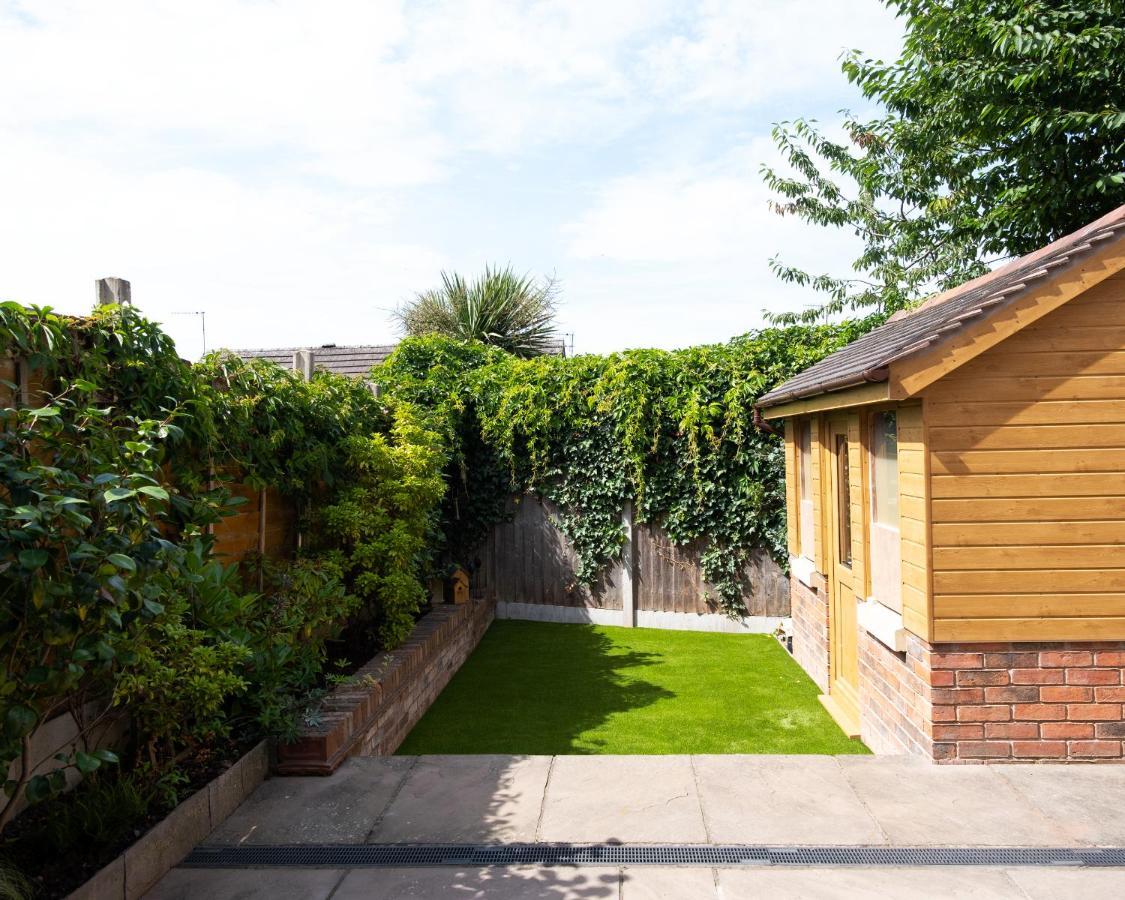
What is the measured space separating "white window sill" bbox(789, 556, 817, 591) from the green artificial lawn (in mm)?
919

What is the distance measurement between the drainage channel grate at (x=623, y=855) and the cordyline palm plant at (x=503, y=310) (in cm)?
1169

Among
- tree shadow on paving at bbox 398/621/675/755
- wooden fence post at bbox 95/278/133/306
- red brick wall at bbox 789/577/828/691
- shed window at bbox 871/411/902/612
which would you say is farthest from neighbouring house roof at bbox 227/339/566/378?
wooden fence post at bbox 95/278/133/306

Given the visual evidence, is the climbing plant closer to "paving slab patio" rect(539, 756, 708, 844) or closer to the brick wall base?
the brick wall base

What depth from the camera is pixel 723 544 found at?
30.3 ft

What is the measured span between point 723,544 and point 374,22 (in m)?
6.56

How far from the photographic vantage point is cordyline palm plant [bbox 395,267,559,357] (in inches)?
580

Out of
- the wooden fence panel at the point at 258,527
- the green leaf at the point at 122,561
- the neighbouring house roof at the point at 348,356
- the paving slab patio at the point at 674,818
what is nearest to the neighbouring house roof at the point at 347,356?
the neighbouring house roof at the point at 348,356

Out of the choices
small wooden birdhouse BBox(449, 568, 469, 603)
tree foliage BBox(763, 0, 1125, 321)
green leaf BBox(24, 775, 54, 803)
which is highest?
tree foliage BBox(763, 0, 1125, 321)

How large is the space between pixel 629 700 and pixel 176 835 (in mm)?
4052

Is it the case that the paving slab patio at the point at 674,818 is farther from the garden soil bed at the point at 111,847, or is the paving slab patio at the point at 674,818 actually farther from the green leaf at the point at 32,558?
the green leaf at the point at 32,558

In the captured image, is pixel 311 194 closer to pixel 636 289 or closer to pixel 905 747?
pixel 905 747

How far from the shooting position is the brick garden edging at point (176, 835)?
3.01 meters

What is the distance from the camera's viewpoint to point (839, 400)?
539 centimetres

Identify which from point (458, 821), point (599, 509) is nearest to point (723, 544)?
point (599, 509)
